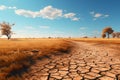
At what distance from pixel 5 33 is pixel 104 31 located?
2493 inches

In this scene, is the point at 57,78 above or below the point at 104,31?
below

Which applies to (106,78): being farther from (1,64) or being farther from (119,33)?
(119,33)

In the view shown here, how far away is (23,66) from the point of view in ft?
22.8

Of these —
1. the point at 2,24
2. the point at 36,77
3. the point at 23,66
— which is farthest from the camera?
the point at 2,24

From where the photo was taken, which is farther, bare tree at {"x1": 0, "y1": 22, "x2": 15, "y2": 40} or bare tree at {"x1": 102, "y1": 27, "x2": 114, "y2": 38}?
bare tree at {"x1": 102, "y1": 27, "x2": 114, "y2": 38}

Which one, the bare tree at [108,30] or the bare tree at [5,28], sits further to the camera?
the bare tree at [108,30]

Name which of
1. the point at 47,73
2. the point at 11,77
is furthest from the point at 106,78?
the point at 11,77

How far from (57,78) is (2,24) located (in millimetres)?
58937

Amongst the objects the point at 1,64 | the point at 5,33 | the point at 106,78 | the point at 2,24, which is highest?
the point at 2,24

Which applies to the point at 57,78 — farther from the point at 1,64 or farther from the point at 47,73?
the point at 1,64

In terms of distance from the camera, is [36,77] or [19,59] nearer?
[36,77]

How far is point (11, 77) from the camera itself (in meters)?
5.38

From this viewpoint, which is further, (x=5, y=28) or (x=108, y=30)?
(x=108, y=30)

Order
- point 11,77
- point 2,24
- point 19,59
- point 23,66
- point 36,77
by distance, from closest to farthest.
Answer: point 11,77 < point 36,77 < point 23,66 < point 19,59 < point 2,24
